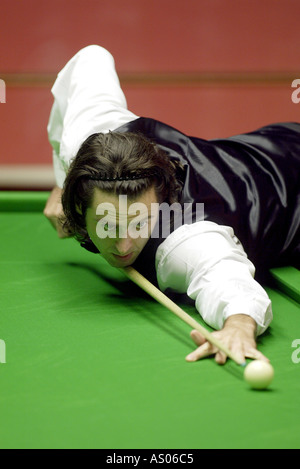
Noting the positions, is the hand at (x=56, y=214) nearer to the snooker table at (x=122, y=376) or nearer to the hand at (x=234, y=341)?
the snooker table at (x=122, y=376)

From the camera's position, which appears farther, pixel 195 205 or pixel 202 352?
pixel 195 205

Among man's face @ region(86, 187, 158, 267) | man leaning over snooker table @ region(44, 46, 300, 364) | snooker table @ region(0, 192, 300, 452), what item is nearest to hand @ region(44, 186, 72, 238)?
man leaning over snooker table @ region(44, 46, 300, 364)

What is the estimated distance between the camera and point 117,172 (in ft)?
6.79

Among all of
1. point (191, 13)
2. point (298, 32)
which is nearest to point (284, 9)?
point (298, 32)

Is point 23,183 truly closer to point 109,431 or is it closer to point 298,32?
point 298,32

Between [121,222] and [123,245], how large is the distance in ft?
0.28

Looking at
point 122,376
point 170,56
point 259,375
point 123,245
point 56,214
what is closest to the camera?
point 259,375

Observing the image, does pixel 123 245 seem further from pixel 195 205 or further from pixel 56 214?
pixel 56 214

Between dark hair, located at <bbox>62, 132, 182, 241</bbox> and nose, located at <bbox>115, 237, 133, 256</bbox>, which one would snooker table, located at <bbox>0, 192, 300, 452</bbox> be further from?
dark hair, located at <bbox>62, 132, 182, 241</bbox>

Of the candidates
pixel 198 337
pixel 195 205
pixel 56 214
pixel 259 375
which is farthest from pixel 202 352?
pixel 56 214

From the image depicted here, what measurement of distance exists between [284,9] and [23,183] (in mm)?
2235

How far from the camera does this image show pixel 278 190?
248 cm

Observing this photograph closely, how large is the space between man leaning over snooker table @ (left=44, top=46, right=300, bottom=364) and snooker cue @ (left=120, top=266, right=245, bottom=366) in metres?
0.03

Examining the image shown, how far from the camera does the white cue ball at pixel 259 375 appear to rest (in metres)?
1.54
